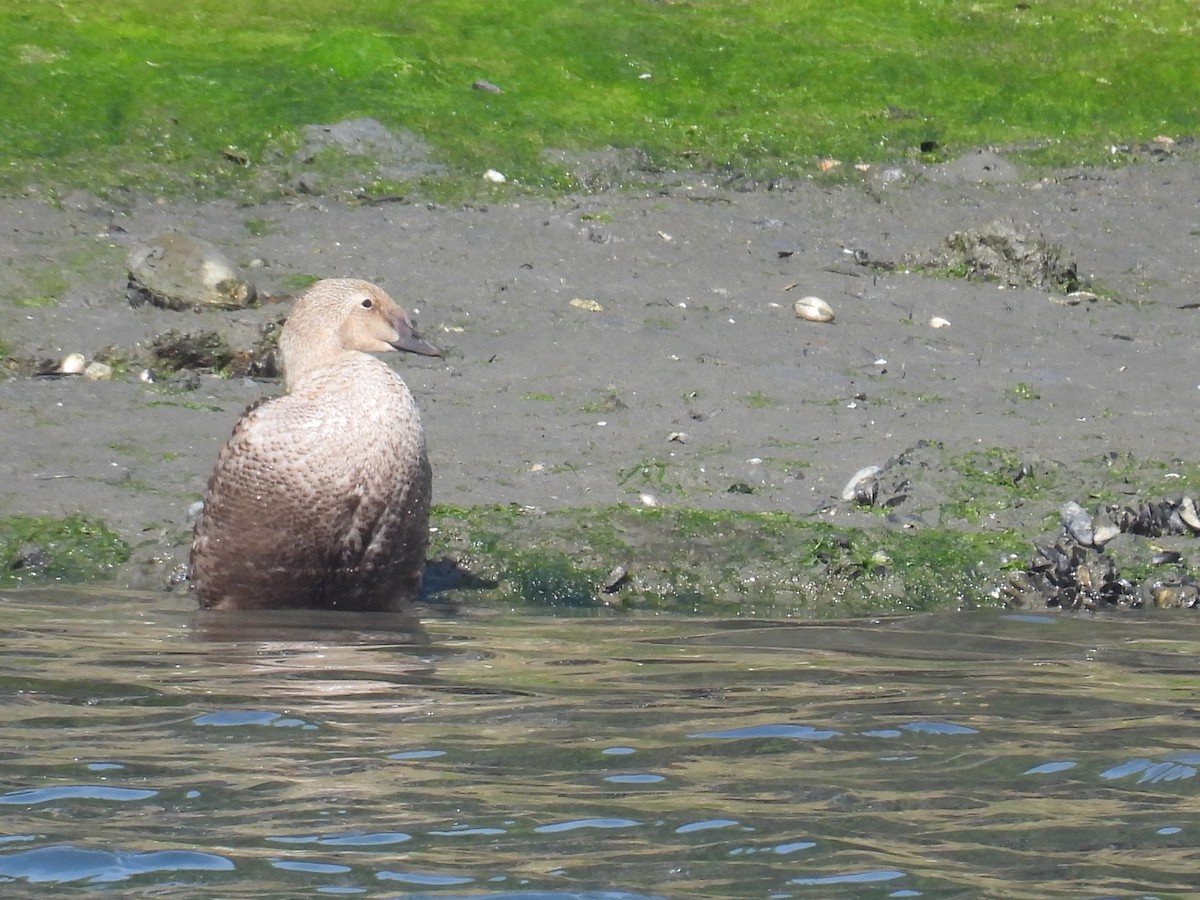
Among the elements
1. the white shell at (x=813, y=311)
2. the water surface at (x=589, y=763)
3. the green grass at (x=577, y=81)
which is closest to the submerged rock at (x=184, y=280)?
the green grass at (x=577, y=81)

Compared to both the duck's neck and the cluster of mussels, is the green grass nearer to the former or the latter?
the duck's neck

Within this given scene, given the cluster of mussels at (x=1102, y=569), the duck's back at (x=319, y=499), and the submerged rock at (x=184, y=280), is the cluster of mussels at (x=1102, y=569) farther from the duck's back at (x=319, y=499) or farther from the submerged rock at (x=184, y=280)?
the submerged rock at (x=184, y=280)

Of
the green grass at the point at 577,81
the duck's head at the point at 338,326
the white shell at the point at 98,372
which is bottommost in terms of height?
the white shell at the point at 98,372

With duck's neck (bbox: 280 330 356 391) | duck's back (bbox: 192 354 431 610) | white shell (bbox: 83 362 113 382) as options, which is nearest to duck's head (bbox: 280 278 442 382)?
duck's neck (bbox: 280 330 356 391)

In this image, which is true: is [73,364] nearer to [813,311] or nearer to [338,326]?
[338,326]

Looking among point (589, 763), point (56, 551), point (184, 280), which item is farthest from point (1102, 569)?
point (184, 280)

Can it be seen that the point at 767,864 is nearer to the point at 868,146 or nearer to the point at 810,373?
the point at 810,373

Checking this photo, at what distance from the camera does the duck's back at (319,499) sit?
6574mm

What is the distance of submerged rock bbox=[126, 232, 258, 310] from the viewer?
421 inches

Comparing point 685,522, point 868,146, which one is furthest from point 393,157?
point 685,522

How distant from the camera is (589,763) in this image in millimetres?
4336

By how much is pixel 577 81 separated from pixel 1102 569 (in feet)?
34.6

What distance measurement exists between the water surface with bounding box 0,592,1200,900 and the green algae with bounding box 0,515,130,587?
1.19 meters

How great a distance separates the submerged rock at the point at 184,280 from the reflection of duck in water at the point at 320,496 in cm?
385
